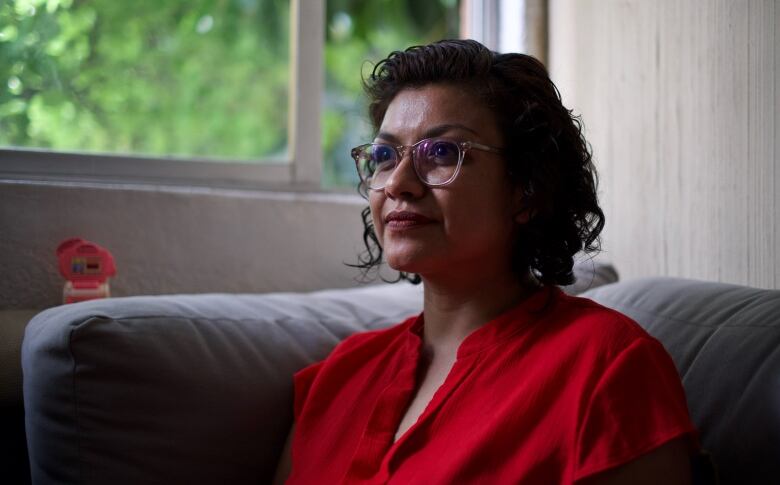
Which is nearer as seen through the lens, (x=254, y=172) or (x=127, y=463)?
(x=127, y=463)

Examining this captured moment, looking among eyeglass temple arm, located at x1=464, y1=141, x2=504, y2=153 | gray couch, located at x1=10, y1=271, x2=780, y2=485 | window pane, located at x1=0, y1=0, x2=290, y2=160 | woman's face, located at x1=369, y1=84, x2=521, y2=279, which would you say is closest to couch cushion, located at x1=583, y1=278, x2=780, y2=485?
gray couch, located at x1=10, y1=271, x2=780, y2=485

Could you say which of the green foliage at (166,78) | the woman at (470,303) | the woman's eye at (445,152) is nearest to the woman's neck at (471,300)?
the woman at (470,303)

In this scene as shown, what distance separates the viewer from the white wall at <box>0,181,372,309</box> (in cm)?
181

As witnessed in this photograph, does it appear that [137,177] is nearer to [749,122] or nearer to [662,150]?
[662,150]

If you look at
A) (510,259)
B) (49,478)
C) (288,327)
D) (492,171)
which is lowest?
(49,478)

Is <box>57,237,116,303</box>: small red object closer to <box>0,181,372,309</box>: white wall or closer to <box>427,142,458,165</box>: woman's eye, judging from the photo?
<box>0,181,372,309</box>: white wall

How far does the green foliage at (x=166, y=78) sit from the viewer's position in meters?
2.01

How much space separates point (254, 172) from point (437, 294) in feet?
3.84

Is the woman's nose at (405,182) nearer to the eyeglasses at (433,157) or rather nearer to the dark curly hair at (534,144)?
the eyeglasses at (433,157)

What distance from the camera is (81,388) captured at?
50.7 inches

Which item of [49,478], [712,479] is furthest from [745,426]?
[49,478]

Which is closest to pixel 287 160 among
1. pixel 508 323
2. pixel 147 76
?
pixel 147 76

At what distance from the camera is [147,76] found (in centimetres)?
226

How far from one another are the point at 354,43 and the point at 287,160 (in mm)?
651
